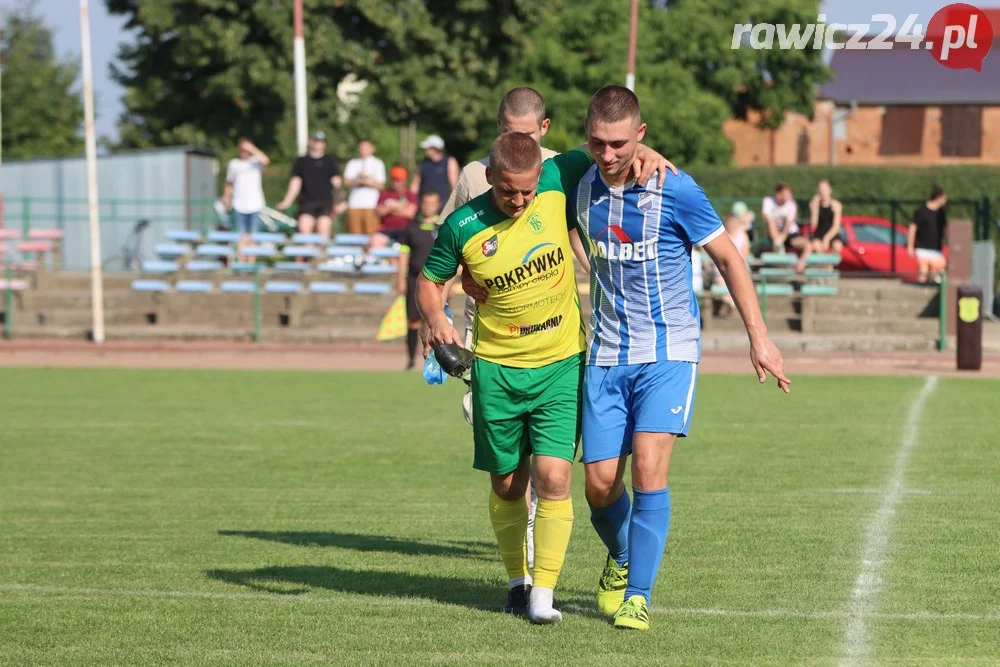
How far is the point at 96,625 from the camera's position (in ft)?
21.1

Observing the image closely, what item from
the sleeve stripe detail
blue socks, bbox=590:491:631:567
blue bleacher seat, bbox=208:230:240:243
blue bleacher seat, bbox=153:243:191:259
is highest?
the sleeve stripe detail

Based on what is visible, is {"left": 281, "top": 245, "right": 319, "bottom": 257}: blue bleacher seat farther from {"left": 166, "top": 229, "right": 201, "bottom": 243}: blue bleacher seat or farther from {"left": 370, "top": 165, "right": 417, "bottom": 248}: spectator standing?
{"left": 166, "top": 229, "right": 201, "bottom": 243}: blue bleacher seat

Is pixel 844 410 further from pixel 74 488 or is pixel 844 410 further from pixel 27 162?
pixel 27 162

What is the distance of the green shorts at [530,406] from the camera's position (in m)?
6.33

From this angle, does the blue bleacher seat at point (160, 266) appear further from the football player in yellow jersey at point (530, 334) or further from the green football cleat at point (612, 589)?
the green football cleat at point (612, 589)

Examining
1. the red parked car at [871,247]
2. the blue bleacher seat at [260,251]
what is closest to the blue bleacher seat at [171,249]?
the blue bleacher seat at [260,251]

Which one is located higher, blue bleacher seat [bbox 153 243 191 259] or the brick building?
the brick building

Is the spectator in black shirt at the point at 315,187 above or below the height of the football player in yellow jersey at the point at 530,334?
above

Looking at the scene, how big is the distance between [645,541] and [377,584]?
1.63 m

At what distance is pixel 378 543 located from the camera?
337 inches

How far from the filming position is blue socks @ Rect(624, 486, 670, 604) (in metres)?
6.19

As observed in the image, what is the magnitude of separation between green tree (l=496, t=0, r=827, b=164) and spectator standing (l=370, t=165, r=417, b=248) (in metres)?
18.4

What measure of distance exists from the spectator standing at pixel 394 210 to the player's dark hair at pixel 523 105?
18.6 metres

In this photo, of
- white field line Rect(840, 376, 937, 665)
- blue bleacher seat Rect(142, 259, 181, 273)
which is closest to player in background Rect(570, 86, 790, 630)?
white field line Rect(840, 376, 937, 665)
